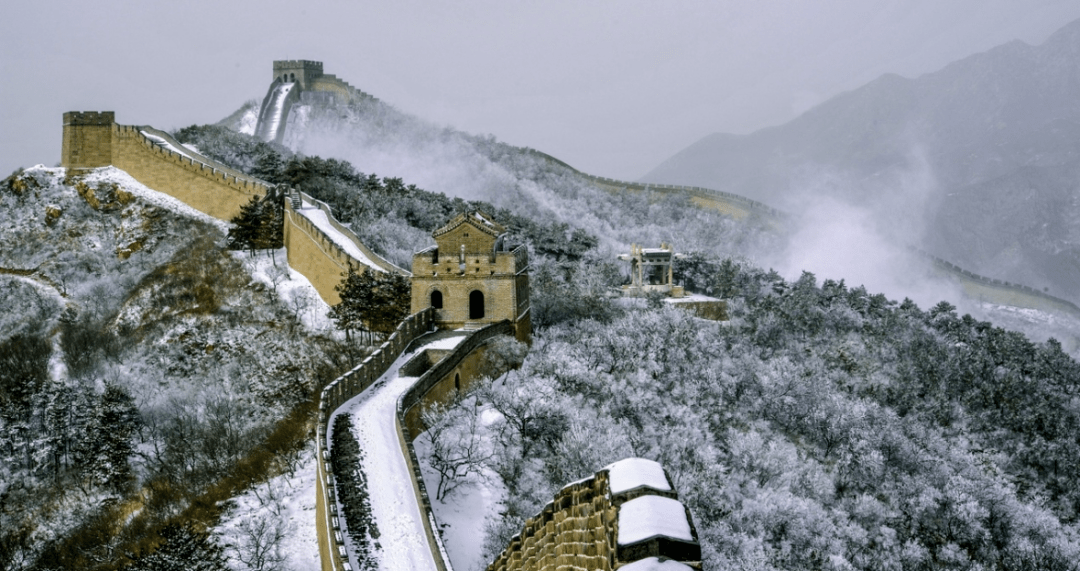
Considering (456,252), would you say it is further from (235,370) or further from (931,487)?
(931,487)

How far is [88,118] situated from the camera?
147ft

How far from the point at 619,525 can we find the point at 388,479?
42.1ft

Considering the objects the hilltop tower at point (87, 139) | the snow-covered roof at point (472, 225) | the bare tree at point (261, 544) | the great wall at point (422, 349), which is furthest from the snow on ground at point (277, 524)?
the hilltop tower at point (87, 139)

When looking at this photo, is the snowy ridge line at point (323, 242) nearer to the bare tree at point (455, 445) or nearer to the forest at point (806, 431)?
the forest at point (806, 431)

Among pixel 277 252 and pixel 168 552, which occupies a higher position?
pixel 277 252

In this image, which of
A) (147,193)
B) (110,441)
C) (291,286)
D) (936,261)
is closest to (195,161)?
(147,193)

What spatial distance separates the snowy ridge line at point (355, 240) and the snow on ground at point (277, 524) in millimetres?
11250

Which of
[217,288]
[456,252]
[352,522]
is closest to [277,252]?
[217,288]

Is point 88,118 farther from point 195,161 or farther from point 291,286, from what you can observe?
point 291,286

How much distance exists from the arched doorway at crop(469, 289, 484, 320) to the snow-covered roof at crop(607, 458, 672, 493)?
22458mm

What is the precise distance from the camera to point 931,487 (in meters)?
24.1

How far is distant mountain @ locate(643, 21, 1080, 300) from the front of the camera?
276 feet

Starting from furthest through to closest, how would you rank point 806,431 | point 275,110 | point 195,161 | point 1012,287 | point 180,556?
point 275,110
point 1012,287
point 195,161
point 806,431
point 180,556

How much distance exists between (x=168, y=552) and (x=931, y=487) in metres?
20.8
